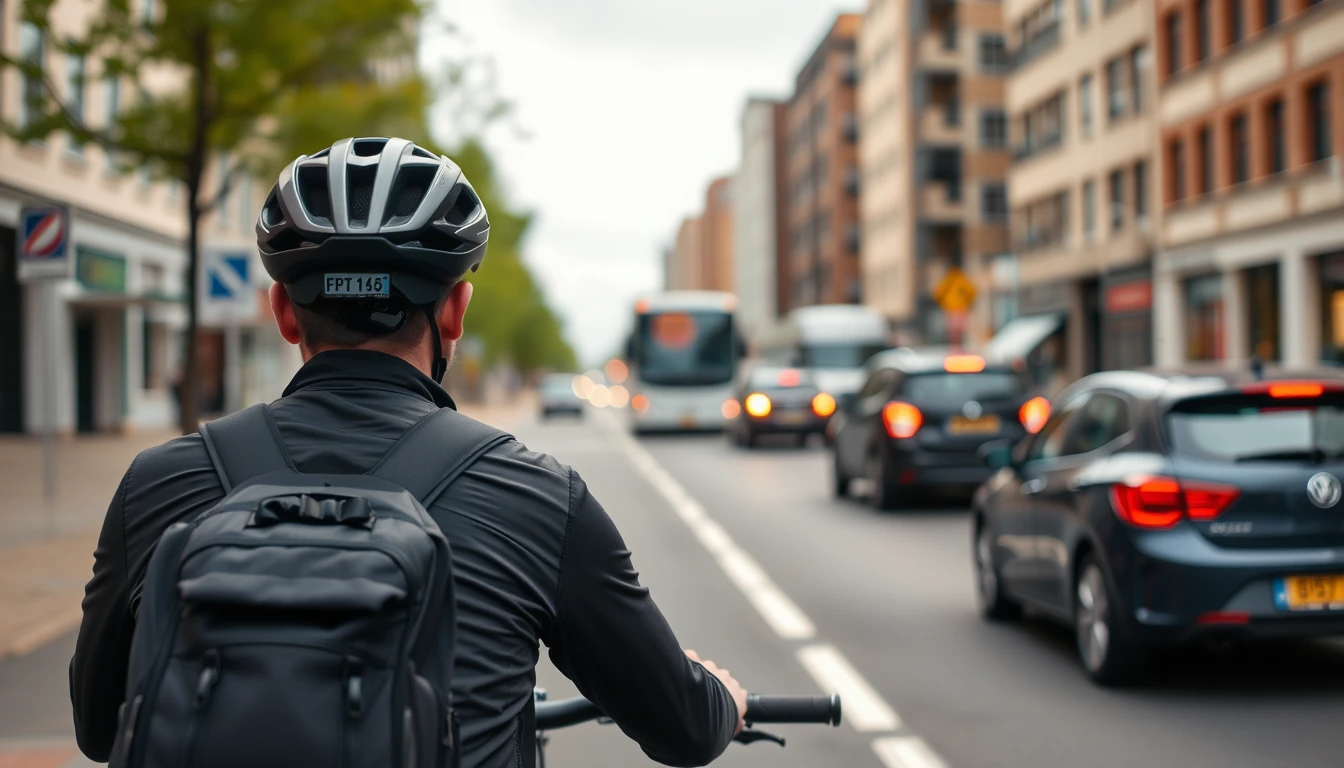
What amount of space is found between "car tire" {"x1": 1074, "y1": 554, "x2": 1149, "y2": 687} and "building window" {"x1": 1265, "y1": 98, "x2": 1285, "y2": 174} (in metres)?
26.9

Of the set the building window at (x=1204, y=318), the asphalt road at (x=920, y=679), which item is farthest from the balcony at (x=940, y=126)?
the asphalt road at (x=920, y=679)

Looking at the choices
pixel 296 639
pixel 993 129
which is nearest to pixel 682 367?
pixel 993 129

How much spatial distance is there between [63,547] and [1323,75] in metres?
24.7

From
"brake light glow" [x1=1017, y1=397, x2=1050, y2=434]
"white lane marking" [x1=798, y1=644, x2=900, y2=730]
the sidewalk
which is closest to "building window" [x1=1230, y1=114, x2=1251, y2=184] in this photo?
"brake light glow" [x1=1017, y1=397, x2=1050, y2=434]

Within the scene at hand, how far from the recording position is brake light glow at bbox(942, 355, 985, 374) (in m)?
16.9

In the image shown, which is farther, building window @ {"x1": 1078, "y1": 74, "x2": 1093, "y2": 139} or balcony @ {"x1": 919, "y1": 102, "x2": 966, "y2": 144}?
balcony @ {"x1": 919, "y1": 102, "x2": 966, "y2": 144}

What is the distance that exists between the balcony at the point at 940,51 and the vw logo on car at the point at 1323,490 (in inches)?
2471

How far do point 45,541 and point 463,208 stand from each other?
12564mm

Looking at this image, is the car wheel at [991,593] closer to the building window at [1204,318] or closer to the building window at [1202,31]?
the building window at [1204,318]

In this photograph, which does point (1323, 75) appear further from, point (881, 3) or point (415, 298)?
point (881, 3)

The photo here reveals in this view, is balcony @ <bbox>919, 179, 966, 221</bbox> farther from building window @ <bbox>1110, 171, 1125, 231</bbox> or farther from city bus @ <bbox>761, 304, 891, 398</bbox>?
building window @ <bbox>1110, 171, 1125, 231</bbox>

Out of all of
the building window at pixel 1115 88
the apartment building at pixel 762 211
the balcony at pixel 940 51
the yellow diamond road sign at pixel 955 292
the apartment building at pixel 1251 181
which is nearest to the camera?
the apartment building at pixel 1251 181

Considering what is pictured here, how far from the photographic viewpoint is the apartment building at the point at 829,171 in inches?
3590

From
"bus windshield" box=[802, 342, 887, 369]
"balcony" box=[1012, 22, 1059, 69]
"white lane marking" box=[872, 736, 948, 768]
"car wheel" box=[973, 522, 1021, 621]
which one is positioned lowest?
"white lane marking" box=[872, 736, 948, 768]
